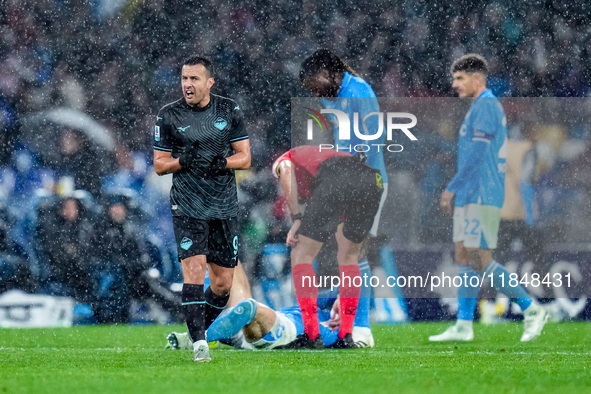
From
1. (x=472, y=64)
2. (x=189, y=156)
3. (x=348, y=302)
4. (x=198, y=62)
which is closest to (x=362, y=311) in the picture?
(x=348, y=302)

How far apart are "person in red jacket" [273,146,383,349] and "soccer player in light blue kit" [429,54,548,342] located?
0.88 meters

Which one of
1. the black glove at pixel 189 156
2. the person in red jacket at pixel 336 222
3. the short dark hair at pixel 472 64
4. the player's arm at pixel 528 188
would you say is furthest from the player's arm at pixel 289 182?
the player's arm at pixel 528 188

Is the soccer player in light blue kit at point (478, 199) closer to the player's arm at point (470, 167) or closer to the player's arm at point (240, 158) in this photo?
the player's arm at point (470, 167)

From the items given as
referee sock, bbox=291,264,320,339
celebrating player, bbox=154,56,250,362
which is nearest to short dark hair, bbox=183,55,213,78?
celebrating player, bbox=154,56,250,362

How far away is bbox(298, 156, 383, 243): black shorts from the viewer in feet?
19.5

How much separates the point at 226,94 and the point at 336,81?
8.67 feet

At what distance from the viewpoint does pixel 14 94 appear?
854cm

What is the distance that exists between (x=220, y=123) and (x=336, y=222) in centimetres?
123

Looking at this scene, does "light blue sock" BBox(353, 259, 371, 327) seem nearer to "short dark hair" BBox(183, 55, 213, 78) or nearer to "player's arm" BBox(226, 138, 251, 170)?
"player's arm" BBox(226, 138, 251, 170)

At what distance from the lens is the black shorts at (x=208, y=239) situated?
4961 millimetres

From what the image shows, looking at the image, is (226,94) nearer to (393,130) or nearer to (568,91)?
(393,130)

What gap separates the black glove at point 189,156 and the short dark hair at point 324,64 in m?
1.45

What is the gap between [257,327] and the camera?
5.42 m

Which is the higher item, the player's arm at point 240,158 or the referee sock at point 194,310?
the player's arm at point 240,158
